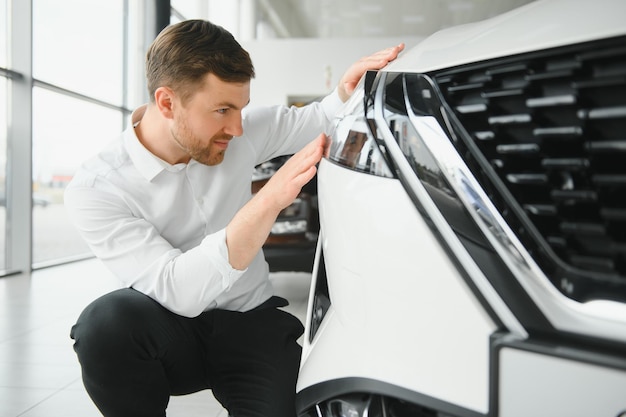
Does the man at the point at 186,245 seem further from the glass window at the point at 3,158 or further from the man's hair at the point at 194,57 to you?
the glass window at the point at 3,158

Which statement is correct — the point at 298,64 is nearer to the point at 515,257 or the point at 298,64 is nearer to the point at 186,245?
the point at 186,245

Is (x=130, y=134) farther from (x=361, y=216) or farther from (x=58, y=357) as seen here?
(x=58, y=357)

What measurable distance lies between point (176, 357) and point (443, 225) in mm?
927

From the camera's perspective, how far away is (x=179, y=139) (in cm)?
149

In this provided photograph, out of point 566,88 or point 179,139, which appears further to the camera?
point 179,139

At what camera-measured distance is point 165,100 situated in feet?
4.97

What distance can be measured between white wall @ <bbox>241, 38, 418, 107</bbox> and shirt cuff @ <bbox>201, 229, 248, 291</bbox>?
28.3 feet

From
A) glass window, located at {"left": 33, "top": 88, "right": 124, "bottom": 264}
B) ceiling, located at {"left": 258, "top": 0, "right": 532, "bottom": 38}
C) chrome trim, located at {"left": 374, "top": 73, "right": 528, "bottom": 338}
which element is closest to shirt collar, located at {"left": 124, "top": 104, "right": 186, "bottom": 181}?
chrome trim, located at {"left": 374, "top": 73, "right": 528, "bottom": 338}

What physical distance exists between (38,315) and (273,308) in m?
2.37

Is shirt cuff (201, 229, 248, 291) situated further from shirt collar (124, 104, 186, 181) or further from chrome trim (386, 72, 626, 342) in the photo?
chrome trim (386, 72, 626, 342)

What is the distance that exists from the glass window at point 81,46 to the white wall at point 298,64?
2.75 metres

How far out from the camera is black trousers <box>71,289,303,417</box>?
4.25ft

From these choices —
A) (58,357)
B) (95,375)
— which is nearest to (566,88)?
(95,375)

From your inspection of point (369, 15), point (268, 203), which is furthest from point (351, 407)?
point (369, 15)
